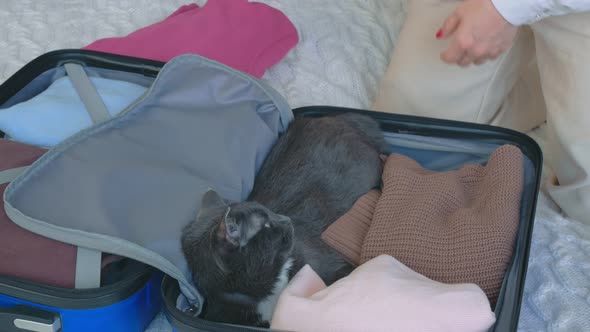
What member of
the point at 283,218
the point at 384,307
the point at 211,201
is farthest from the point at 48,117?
the point at 384,307

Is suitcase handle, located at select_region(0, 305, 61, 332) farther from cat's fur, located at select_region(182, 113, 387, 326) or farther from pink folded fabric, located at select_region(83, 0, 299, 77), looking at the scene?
pink folded fabric, located at select_region(83, 0, 299, 77)

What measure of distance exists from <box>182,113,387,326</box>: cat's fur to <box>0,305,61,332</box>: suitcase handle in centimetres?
18

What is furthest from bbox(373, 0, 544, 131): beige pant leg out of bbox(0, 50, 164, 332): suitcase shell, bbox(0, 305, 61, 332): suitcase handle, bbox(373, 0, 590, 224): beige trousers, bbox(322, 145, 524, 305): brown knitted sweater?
bbox(0, 305, 61, 332): suitcase handle

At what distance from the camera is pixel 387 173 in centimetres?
101

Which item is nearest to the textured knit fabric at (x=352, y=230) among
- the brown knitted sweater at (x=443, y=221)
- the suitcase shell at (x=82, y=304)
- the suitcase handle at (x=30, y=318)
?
the brown knitted sweater at (x=443, y=221)

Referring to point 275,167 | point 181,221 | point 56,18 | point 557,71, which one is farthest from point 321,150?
point 56,18

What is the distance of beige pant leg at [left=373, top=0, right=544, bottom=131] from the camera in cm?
119

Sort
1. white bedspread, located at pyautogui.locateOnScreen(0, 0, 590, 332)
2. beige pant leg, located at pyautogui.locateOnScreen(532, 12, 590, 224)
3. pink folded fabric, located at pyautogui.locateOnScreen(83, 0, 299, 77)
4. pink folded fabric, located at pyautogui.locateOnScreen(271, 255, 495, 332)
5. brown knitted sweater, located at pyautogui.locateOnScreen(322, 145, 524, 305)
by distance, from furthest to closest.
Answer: pink folded fabric, located at pyautogui.locateOnScreen(83, 0, 299, 77), white bedspread, located at pyautogui.locateOnScreen(0, 0, 590, 332), beige pant leg, located at pyautogui.locateOnScreen(532, 12, 590, 224), brown knitted sweater, located at pyautogui.locateOnScreen(322, 145, 524, 305), pink folded fabric, located at pyautogui.locateOnScreen(271, 255, 495, 332)

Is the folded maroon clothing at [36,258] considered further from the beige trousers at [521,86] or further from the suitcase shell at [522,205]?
the beige trousers at [521,86]

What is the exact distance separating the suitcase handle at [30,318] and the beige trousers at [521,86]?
0.73m

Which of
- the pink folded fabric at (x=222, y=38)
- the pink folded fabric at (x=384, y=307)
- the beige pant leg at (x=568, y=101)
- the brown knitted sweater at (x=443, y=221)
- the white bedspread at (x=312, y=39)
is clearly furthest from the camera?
the pink folded fabric at (x=222, y=38)

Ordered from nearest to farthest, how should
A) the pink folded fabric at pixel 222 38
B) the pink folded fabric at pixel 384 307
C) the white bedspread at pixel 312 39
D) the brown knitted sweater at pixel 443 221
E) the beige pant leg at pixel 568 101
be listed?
the pink folded fabric at pixel 384 307, the brown knitted sweater at pixel 443 221, the beige pant leg at pixel 568 101, the white bedspread at pixel 312 39, the pink folded fabric at pixel 222 38

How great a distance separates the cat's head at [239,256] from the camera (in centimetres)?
80

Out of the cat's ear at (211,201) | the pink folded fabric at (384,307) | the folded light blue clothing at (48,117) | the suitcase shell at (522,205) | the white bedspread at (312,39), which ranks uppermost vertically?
the folded light blue clothing at (48,117)
